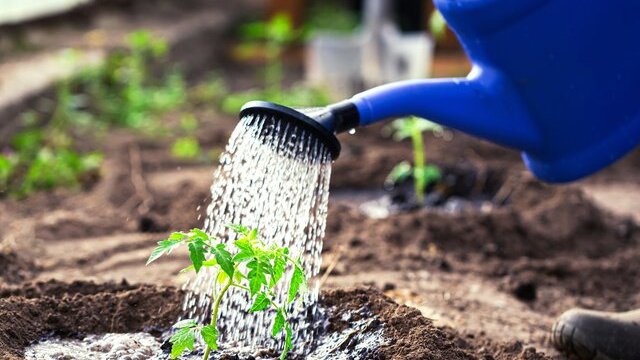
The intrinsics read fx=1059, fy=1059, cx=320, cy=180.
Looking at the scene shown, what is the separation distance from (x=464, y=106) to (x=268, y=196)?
0.60 m

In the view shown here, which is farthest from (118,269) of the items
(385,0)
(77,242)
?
(385,0)

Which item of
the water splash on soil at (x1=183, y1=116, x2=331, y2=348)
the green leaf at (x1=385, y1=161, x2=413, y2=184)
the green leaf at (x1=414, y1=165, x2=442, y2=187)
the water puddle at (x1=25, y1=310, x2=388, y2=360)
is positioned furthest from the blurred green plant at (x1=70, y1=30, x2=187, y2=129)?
the water puddle at (x1=25, y1=310, x2=388, y2=360)

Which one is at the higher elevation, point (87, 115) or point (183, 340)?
point (183, 340)

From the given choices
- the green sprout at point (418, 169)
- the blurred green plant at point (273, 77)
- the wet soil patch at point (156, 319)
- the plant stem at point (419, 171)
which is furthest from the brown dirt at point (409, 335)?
the blurred green plant at point (273, 77)

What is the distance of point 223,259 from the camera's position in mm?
2248

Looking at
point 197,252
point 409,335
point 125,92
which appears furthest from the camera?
point 125,92

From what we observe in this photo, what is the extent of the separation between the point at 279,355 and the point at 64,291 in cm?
69

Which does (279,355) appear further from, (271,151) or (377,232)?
(377,232)

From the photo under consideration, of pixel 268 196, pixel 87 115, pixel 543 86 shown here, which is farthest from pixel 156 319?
pixel 87 115

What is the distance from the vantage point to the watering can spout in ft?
8.90

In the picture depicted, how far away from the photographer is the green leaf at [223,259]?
2244 millimetres

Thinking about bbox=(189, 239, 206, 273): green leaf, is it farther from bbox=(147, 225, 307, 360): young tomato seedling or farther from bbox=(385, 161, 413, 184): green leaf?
bbox=(385, 161, 413, 184): green leaf

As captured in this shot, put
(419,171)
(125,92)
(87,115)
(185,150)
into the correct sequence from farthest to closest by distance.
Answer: (125,92)
(87,115)
(185,150)
(419,171)

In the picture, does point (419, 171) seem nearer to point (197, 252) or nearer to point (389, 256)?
point (389, 256)
